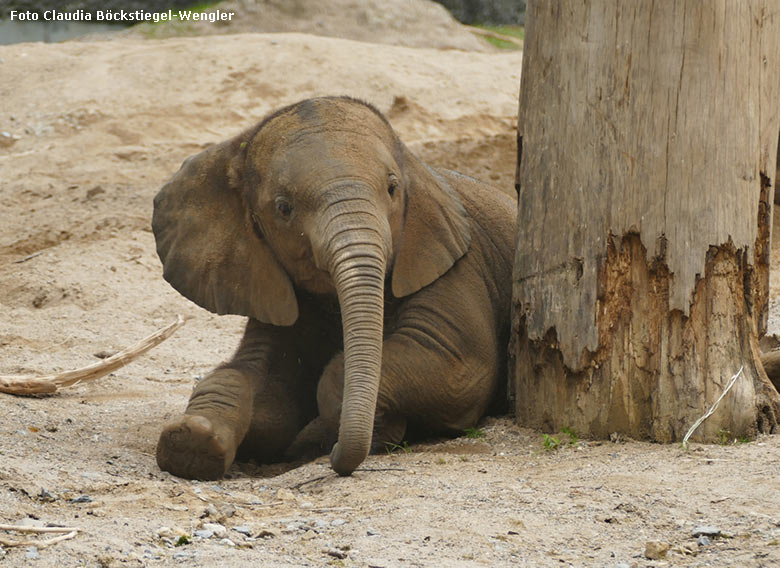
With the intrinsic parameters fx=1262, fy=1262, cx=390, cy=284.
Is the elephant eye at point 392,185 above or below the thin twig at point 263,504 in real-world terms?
above

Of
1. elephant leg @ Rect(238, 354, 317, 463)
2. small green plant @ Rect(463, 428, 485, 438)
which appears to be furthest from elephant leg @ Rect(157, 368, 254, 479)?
small green plant @ Rect(463, 428, 485, 438)

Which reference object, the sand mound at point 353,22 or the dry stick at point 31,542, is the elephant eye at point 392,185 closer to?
the dry stick at point 31,542

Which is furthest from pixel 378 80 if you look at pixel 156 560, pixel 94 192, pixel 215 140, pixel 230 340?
pixel 156 560

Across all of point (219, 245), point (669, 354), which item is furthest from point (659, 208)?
point (219, 245)

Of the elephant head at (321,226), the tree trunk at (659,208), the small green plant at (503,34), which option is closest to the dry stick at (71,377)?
the elephant head at (321,226)

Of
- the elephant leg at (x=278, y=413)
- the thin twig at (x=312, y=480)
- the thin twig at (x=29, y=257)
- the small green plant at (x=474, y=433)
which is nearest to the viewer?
the thin twig at (x=312, y=480)

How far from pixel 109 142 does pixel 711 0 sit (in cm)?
954

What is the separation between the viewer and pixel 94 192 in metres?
13.0

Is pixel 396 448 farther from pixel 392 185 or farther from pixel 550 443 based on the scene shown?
pixel 392 185

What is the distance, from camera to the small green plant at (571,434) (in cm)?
624

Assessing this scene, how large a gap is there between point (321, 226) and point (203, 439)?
3.83ft

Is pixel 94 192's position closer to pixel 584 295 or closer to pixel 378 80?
pixel 378 80

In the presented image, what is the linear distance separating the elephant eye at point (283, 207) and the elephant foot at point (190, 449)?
3.67 feet

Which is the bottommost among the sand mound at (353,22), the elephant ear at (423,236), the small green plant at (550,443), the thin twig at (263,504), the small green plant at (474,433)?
the thin twig at (263,504)
